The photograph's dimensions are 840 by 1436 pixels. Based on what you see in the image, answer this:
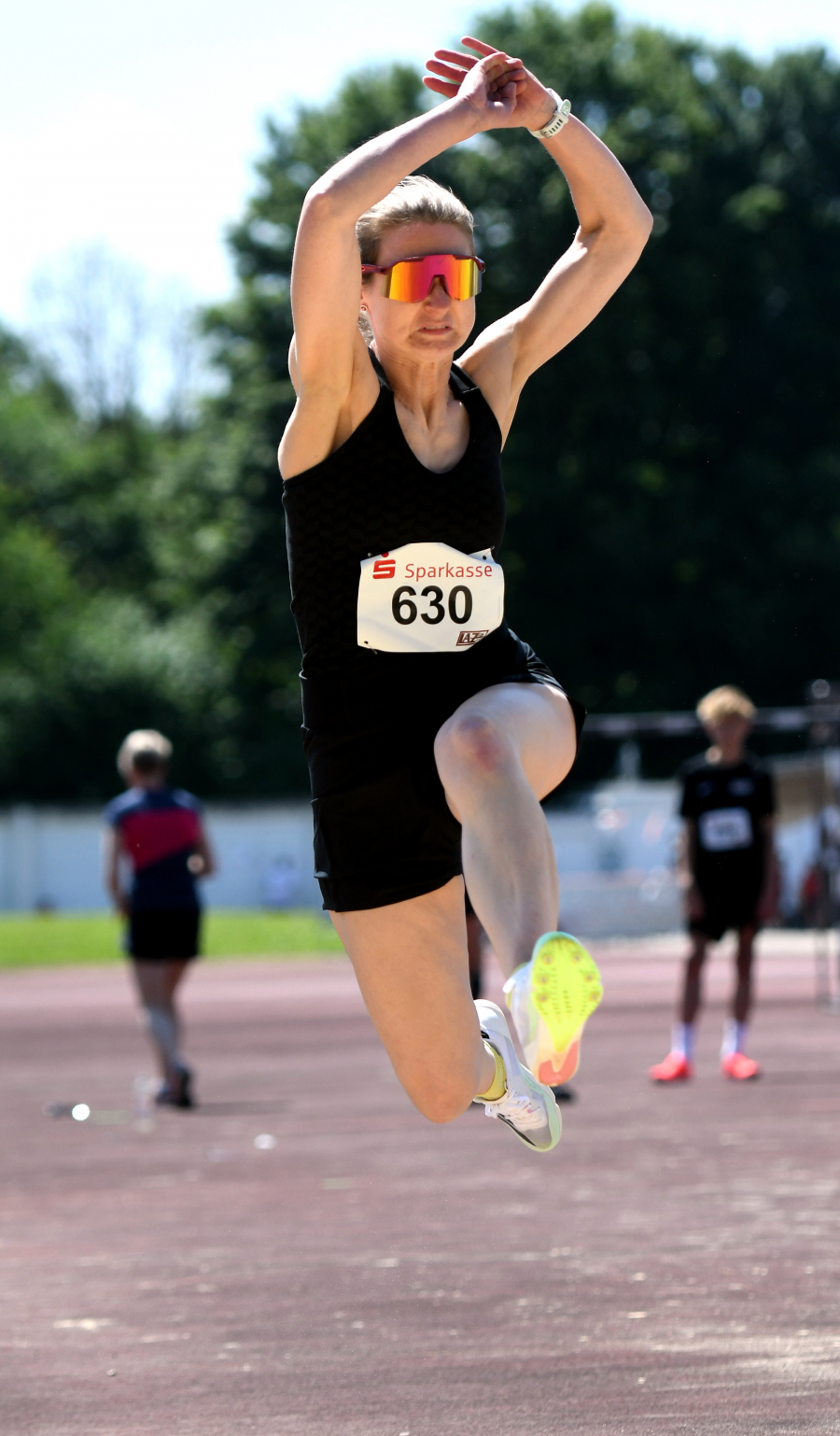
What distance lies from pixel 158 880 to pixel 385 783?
7.17 meters

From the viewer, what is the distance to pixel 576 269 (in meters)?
4.56

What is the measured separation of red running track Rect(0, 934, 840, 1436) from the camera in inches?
175

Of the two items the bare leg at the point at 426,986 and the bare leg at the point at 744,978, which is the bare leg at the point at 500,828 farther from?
the bare leg at the point at 744,978

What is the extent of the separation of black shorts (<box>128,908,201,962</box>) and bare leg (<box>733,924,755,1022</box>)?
314 centimetres

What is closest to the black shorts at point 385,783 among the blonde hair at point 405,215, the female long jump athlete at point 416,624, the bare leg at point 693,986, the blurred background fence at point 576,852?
the female long jump athlete at point 416,624

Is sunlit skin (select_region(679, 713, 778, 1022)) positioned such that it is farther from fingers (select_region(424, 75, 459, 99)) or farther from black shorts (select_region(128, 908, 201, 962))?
fingers (select_region(424, 75, 459, 99))

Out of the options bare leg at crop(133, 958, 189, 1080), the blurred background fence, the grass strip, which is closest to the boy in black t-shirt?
bare leg at crop(133, 958, 189, 1080)

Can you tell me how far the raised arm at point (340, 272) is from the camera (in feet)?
12.6

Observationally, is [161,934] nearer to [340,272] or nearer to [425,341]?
[425,341]

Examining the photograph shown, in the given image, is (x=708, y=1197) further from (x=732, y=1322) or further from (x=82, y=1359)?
(x=82, y=1359)

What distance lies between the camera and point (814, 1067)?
12094mm

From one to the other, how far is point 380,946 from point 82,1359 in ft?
5.46

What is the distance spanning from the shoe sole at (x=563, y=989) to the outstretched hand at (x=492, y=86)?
1708mm

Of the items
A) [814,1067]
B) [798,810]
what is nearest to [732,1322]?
[814,1067]
